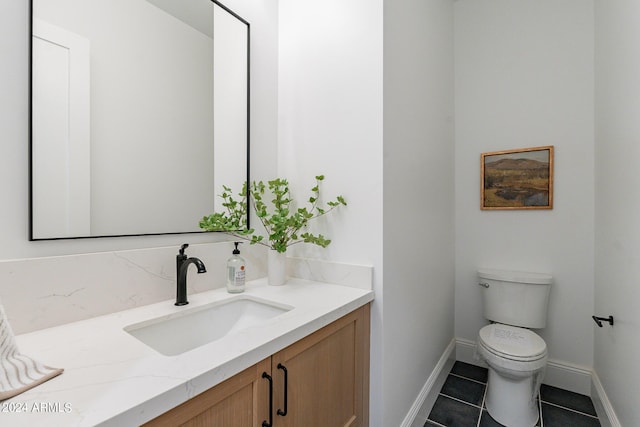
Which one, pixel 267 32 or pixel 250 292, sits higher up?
pixel 267 32

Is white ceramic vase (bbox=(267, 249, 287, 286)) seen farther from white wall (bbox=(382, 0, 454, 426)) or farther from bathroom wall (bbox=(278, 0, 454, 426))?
white wall (bbox=(382, 0, 454, 426))

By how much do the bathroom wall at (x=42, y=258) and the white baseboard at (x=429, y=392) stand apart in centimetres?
131

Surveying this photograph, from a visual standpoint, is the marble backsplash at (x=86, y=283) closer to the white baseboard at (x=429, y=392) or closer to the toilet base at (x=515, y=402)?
the white baseboard at (x=429, y=392)

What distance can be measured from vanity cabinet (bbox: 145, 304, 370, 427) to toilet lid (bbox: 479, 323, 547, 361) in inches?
32.4

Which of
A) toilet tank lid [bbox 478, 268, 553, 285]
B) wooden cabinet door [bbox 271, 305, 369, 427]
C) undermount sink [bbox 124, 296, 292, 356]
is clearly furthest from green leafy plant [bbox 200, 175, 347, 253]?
toilet tank lid [bbox 478, 268, 553, 285]

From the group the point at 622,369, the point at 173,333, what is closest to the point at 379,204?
the point at 173,333

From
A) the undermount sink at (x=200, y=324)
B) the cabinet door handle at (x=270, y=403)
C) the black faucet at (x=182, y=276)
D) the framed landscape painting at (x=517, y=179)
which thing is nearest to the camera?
the cabinet door handle at (x=270, y=403)

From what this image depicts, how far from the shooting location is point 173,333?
41.2 inches

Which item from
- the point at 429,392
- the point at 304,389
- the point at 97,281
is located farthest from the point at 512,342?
the point at 97,281

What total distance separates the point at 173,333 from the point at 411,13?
1853 mm

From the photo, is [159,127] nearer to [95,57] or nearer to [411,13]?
[95,57]

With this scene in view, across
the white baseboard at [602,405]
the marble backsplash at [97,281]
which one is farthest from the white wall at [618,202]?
the marble backsplash at [97,281]

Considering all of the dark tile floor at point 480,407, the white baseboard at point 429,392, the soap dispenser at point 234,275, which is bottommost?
the dark tile floor at point 480,407

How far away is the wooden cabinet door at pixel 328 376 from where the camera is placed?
35.9 inches
